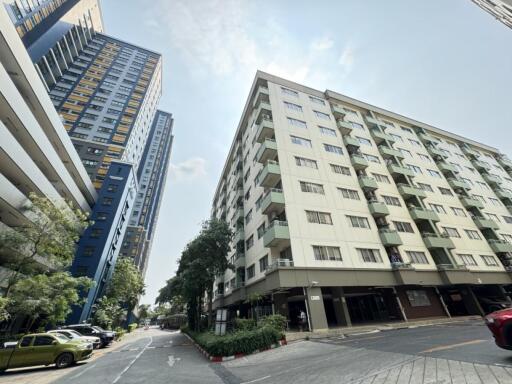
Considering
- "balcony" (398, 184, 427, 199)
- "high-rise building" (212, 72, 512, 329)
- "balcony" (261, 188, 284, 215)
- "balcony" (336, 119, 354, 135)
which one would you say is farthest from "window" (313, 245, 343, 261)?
"balcony" (336, 119, 354, 135)

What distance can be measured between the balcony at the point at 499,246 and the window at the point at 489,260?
4.37 feet

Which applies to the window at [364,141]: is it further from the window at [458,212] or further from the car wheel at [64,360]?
the car wheel at [64,360]

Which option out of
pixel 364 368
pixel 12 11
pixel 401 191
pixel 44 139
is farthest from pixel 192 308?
pixel 12 11

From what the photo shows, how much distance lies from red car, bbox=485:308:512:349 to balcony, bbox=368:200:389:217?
742 inches

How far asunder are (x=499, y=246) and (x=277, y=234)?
104 ft

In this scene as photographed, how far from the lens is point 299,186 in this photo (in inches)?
887

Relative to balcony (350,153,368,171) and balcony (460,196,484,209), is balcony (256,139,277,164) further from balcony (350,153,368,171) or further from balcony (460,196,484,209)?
balcony (460,196,484,209)

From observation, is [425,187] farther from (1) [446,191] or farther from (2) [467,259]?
(2) [467,259]

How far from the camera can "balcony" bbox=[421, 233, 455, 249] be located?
24328mm

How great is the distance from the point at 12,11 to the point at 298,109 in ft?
162

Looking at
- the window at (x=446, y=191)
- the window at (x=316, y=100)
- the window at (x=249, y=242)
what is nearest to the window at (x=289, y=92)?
the window at (x=316, y=100)

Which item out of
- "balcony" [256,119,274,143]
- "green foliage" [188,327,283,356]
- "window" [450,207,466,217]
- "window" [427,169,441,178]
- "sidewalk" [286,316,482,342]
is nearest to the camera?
"green foliage" [188,327,283,356]

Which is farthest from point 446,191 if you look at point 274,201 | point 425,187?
point 274,201

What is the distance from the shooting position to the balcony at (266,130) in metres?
25.7
